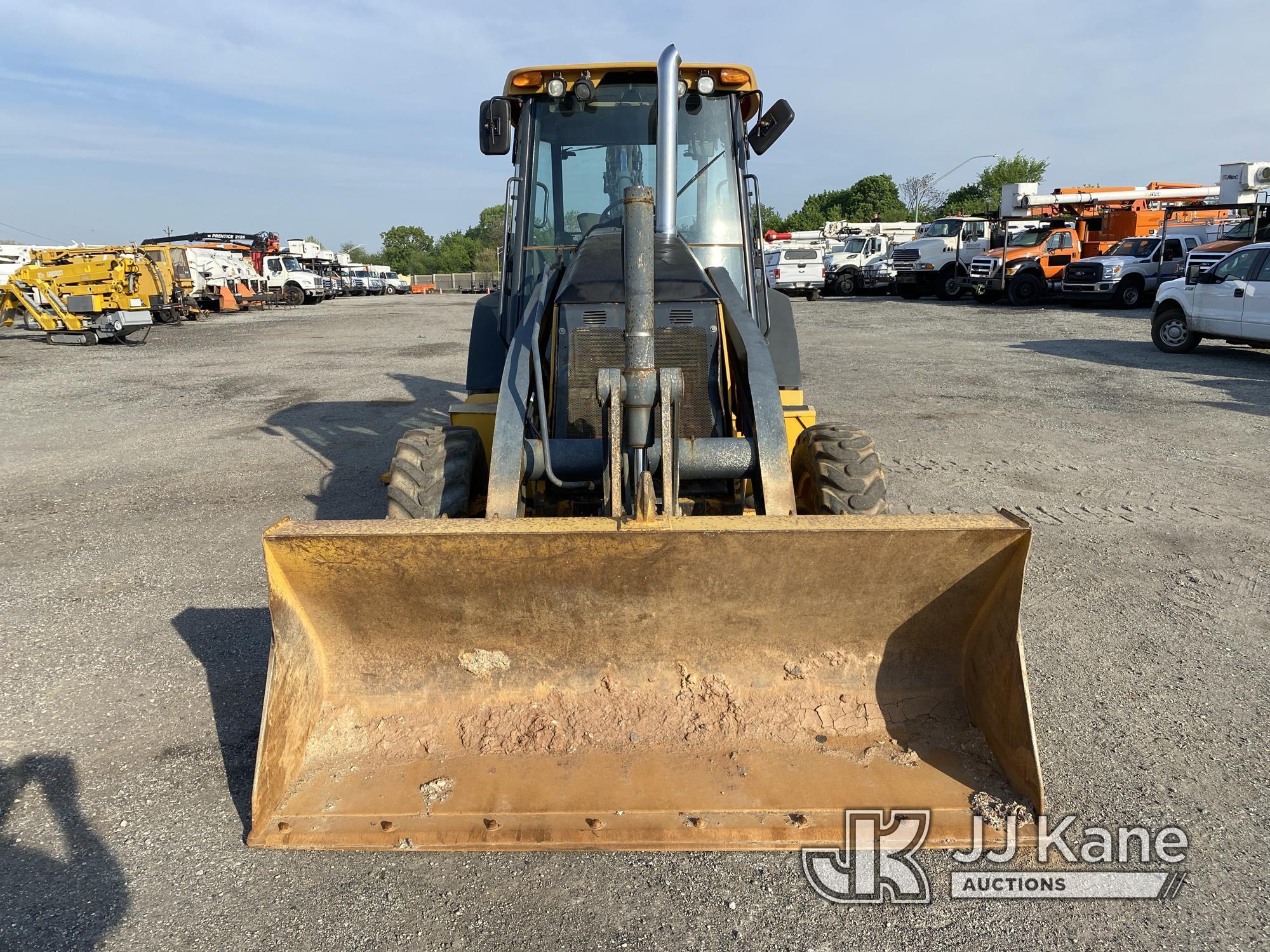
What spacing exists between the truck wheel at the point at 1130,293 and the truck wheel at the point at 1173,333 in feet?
28.1

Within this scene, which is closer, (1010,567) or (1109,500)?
(1010,567)

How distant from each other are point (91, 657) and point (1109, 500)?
6454 millimetres

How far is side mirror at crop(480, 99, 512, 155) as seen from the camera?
4547mm

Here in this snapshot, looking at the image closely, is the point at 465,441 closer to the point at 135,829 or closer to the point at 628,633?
the point at 628,633

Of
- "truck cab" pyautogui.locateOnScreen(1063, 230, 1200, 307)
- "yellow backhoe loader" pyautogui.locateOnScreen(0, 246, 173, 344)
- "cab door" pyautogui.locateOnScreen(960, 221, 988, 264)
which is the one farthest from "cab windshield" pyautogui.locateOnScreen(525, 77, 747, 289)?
"cab door" pyautogui.locateOnScreen(960, 221, 988, 264)

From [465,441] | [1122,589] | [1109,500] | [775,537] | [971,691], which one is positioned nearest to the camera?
[775,537]

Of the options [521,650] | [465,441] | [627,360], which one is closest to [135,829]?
[521,650]

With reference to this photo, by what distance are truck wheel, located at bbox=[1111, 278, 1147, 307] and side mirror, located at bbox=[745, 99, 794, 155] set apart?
20502 millimetres

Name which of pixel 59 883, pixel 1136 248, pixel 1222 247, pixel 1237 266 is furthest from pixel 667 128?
pixel 1136 248

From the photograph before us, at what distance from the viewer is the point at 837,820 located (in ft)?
9.01

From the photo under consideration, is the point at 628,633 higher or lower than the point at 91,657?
higher

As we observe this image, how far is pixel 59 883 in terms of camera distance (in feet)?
8.63

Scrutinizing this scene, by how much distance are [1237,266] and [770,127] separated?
38.1 ft

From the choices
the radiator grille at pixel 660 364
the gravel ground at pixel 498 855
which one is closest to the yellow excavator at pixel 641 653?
the gravel ground at pixel 498 855
